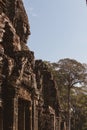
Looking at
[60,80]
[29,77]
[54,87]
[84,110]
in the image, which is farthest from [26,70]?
[84,110]

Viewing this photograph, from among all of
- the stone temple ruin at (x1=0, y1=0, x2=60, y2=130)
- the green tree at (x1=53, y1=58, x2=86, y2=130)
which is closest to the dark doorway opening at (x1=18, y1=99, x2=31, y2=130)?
the stone temple ruin at (x1=0, y1=0, x2=60, y2=130)

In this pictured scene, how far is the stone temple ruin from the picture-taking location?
17.6 meters

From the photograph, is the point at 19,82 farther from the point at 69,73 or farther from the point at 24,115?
the point at 69,73

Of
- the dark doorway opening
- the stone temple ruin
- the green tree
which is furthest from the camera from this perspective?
the green tree

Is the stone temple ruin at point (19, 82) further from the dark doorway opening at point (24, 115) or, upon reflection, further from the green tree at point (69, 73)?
the green tree at point (69, 73)

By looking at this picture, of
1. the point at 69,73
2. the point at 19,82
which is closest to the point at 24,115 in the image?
the point at 19,82

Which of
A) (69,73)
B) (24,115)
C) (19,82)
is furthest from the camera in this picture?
(69,73)

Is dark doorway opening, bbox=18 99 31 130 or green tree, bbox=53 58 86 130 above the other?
green tree, bbox=53 58 86 130

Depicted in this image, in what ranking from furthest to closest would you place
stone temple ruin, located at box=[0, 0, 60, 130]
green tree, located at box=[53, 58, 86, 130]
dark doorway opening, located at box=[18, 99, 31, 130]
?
green tree, located at box=[53, 58, 86, 130] → dark doorway opening, located at box=[18, 99, 31, 130] → stone temple ruin, located at box=[0, 0, 60, 130]

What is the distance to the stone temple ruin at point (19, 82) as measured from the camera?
17594mm

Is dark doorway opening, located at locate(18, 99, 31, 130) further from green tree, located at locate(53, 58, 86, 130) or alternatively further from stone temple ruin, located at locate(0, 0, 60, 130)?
green tree, located at locate(53, 58, 86, 130)

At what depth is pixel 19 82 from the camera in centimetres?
1848

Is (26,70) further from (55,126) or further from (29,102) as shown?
(55,126)

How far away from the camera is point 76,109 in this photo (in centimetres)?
5284
